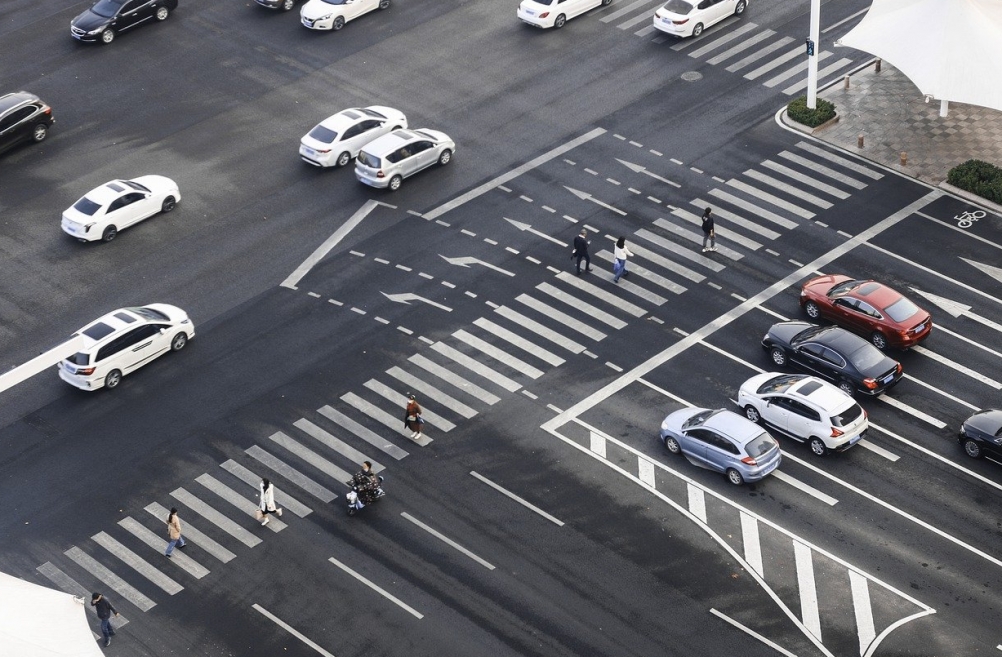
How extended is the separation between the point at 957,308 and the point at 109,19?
142 ft

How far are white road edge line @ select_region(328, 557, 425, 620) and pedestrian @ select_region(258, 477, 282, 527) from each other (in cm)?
268

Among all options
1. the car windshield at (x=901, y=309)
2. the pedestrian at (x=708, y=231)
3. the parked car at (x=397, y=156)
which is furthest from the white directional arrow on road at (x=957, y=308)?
the parked car at (x=397, y=156)

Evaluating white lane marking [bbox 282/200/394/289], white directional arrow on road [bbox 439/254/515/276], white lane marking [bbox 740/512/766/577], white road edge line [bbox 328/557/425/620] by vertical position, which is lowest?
white road edge line [bbox 328/557/425/620]

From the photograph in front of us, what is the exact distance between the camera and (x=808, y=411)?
46.8 m

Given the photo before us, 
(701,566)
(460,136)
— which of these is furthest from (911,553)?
(460,136)

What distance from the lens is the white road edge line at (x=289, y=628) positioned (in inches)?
1629

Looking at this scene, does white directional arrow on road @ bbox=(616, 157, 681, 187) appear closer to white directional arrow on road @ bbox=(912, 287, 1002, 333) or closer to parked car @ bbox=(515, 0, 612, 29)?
white directional arrow on road @ bbox=(912, 287, 1002, 333)

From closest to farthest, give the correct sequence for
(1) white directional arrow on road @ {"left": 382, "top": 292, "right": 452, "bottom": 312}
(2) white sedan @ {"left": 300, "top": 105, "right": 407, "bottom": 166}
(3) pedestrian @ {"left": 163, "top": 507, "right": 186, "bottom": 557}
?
1. (3) pedestrian @ {"left": 163, "top": 507, "right": 186, "bottom": 557}
2. (1) white directional arrow on road @ {"left": 382, "top": 292, "right": 452, "bottom": 312}
3. (2) white sedan @ {"left": 300, "top": 105, "right": 407, "bottom": 166}

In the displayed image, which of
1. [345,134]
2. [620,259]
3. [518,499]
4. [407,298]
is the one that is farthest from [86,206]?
[518,499]

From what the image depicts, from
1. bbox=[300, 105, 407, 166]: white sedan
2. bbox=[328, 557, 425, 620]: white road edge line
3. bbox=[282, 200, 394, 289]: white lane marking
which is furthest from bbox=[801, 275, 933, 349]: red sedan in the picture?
bbox=[300, 105, 407, 166]: white sedan

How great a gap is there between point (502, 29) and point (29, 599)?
140 feet

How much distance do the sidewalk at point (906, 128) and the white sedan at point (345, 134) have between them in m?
18.6

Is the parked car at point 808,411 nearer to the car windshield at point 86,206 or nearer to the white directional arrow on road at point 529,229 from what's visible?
the white directional arrow on road at point 529,229

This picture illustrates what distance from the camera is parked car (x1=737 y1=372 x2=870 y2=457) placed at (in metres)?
46.4
